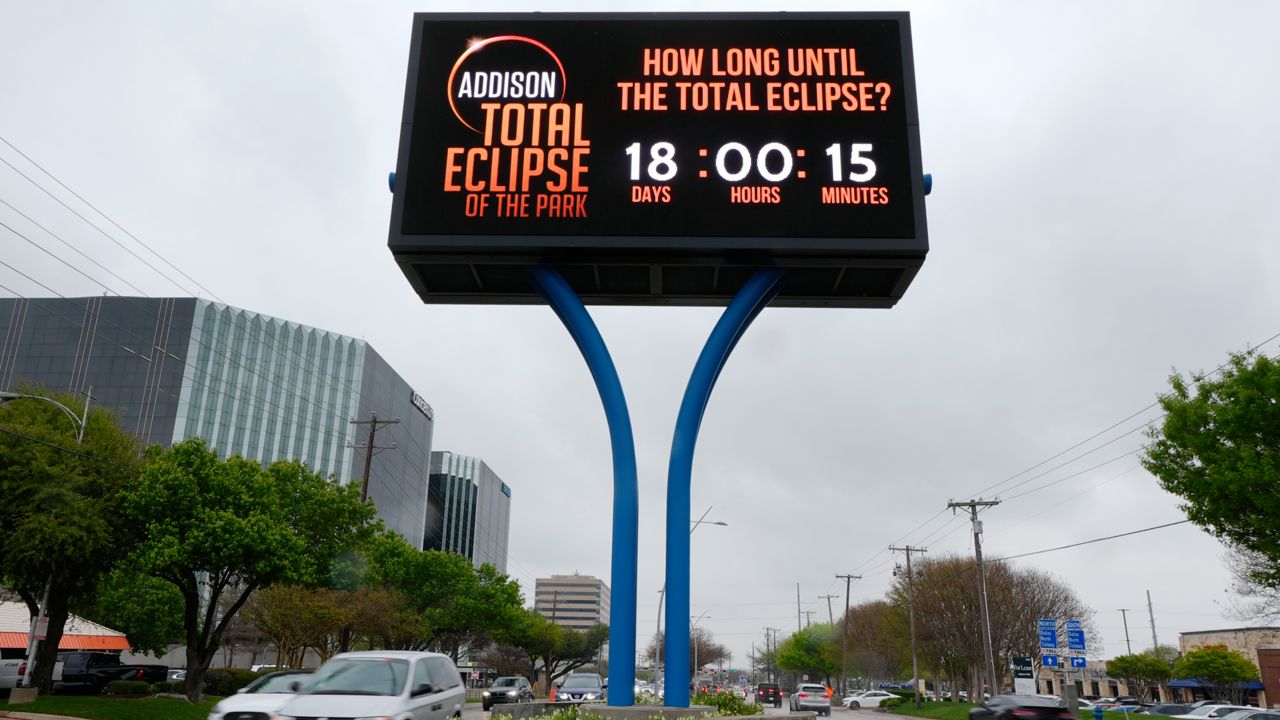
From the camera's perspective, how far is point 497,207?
44.8 ft

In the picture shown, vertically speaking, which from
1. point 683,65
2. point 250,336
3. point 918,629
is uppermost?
point 250,336

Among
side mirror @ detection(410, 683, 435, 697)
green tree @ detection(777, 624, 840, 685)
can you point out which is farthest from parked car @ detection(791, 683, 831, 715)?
green tree @ detection(777, 624, 840, 685)

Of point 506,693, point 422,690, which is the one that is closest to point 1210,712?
point 506,693

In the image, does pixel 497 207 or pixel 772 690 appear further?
pixel 772 690

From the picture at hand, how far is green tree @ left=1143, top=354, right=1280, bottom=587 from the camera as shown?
24547 mm

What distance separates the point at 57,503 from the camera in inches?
955

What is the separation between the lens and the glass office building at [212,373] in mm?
95062

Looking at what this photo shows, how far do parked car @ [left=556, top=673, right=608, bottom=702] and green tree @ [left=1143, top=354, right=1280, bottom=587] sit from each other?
65.3ft

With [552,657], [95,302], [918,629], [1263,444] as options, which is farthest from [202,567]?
[95,302]

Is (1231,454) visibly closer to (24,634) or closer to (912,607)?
(912,607)

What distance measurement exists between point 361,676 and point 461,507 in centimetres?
14053

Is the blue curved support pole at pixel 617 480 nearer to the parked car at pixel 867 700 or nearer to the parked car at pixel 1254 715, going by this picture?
the parked car at pixel 1254 715

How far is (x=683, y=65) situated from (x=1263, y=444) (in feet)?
70.5

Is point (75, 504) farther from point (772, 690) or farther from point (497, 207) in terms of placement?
point (772, 690)
